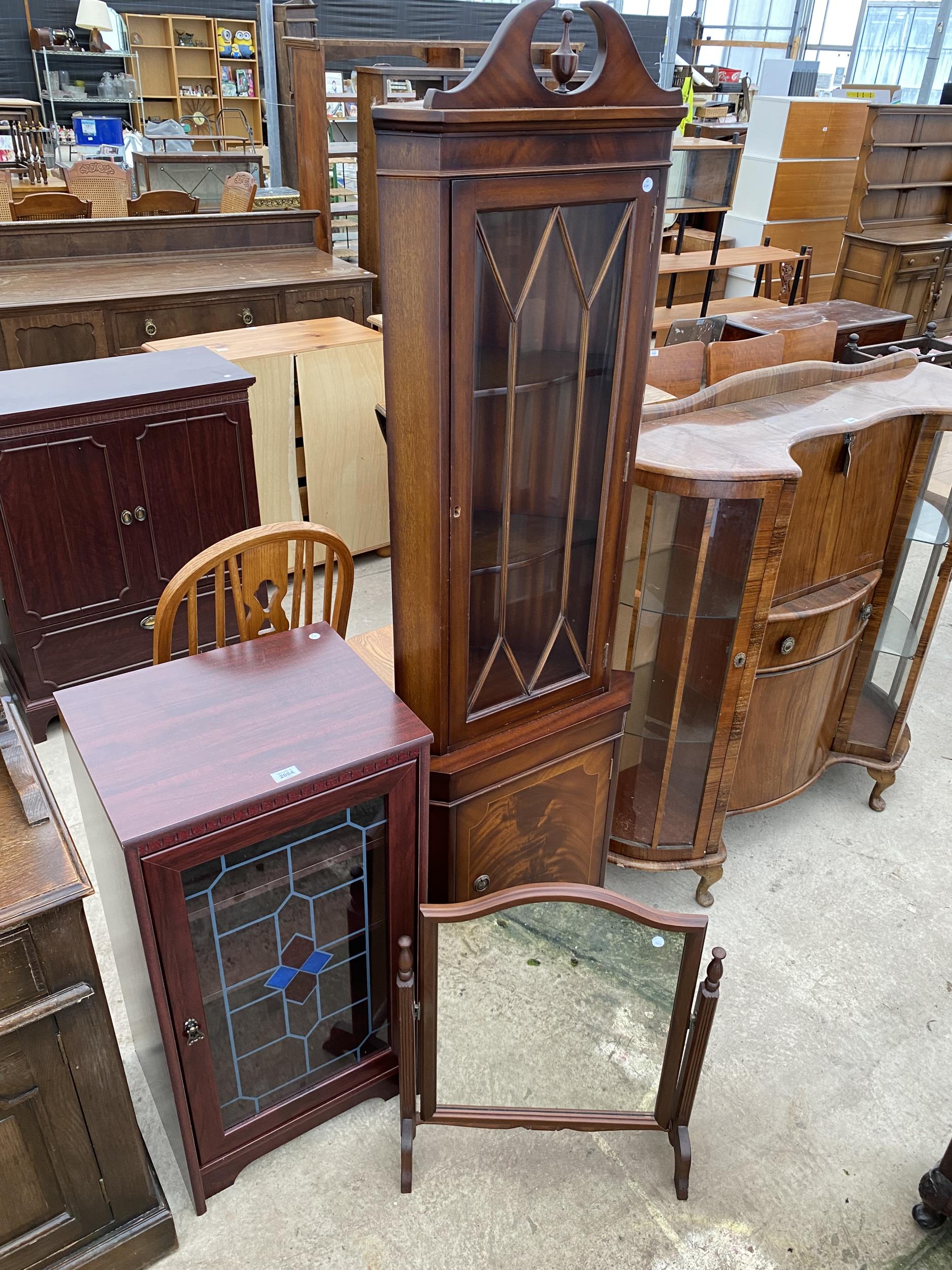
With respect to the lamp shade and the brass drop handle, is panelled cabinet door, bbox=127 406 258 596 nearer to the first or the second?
the brass drop handle

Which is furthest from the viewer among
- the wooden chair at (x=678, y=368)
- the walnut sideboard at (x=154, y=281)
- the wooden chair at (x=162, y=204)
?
the wooden chair at (x=162, y=204)

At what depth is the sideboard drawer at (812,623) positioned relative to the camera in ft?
6.97

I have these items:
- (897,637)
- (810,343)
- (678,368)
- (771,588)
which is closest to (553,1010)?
(771,588)

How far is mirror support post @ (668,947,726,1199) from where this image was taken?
1.48 m

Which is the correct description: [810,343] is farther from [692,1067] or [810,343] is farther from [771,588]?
[692,1067]

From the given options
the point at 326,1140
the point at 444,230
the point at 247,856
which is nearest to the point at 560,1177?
the point at 326,1140

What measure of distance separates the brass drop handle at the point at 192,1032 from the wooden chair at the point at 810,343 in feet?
8.63

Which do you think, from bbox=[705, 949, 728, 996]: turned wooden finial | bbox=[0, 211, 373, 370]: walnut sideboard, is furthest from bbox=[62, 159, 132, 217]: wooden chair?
bbox=[705, 949, 728, 996]: turned wooden finial

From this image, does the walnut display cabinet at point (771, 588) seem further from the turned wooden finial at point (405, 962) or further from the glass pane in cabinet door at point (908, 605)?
the turned wooden finial at point (405, 962)

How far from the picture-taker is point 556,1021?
1.67 m

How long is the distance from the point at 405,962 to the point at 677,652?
93 centimetres

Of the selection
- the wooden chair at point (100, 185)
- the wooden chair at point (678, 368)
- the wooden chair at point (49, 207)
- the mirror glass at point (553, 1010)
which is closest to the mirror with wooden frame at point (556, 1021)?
the mirror glass at point (553, 1010)

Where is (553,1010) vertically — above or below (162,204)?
below

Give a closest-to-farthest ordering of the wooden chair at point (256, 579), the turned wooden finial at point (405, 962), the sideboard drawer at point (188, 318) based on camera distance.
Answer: the turned wooden finial at point (405, 962)
the wooden chair at point (256, 579)
the sideboard drawer at point (188, 318)
